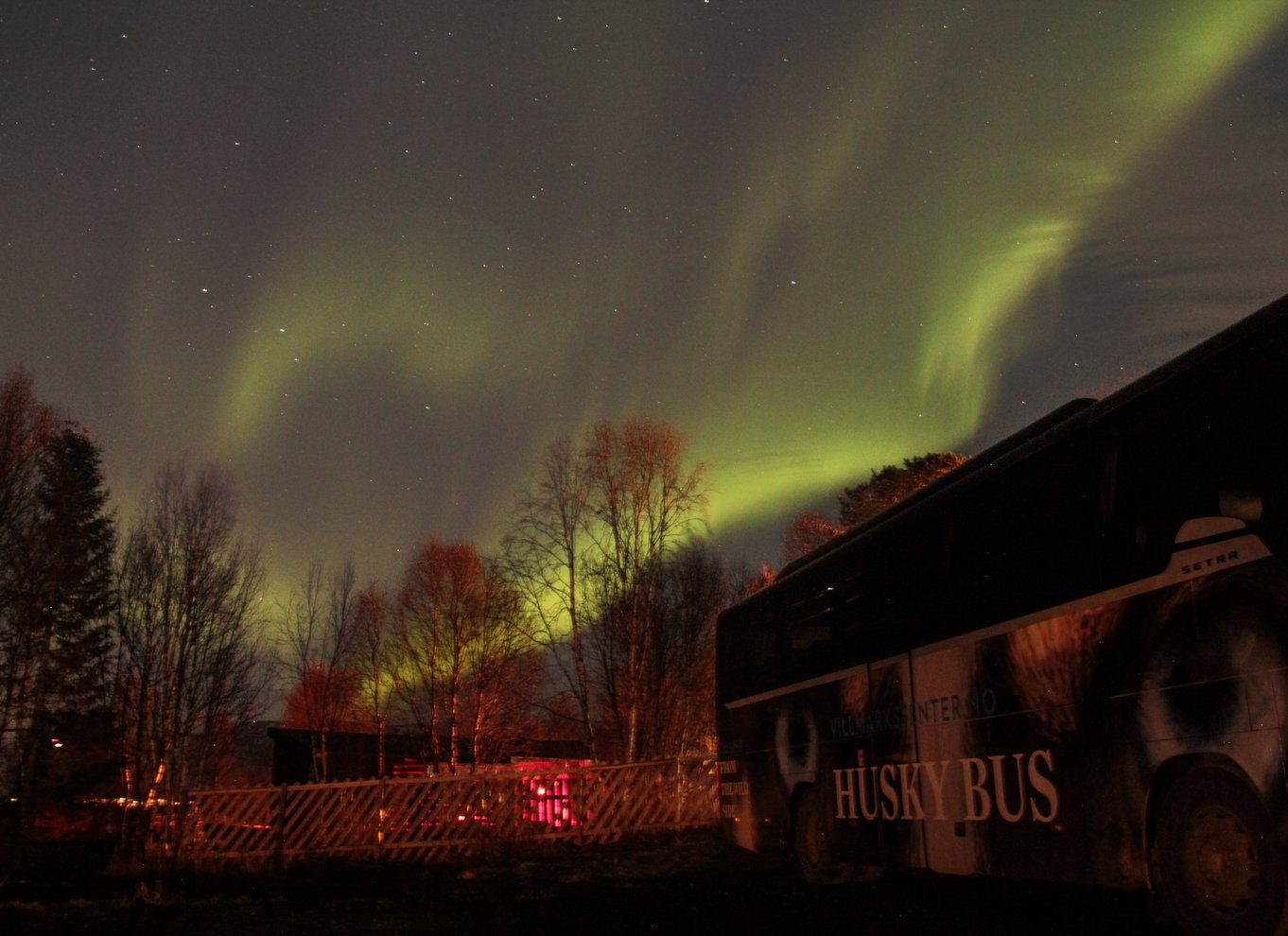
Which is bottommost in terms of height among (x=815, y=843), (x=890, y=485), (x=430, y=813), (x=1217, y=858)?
(x=430, y=813)

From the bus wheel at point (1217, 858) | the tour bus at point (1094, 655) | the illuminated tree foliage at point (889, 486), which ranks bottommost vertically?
the bus wheel at point (1217, 858)

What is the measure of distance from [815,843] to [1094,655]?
6420 mm

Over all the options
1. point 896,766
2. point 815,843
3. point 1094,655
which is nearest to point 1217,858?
point 1094,655

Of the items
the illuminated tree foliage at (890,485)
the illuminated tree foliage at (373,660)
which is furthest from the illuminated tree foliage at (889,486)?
the illuminated tree foliage at (373,660)

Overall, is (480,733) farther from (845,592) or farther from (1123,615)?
(1123,615)

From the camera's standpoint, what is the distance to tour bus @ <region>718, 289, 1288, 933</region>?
238 inches

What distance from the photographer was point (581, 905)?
37.5 ft

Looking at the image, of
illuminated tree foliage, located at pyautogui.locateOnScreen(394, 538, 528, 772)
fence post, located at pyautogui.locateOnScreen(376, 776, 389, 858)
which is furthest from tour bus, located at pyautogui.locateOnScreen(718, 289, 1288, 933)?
illuminated tree foliage, located at pyautogui.locateOnScreen(394, 538, 528, 772)

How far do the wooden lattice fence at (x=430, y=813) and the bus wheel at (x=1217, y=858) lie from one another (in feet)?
54.6

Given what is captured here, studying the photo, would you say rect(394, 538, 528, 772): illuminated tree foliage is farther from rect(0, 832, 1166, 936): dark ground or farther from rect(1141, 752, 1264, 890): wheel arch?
rect(1141, 752, 1264, 890): wheel arch

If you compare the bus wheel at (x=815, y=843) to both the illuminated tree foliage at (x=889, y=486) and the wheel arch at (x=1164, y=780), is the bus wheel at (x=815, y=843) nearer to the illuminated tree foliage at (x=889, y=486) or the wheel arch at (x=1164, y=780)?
the wheel arch at (x=1164, y=780)

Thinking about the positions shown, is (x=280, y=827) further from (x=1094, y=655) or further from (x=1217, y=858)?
(x=1217, y=858)

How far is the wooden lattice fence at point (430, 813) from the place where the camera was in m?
21.7

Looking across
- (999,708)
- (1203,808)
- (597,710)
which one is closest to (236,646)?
(597,710)
